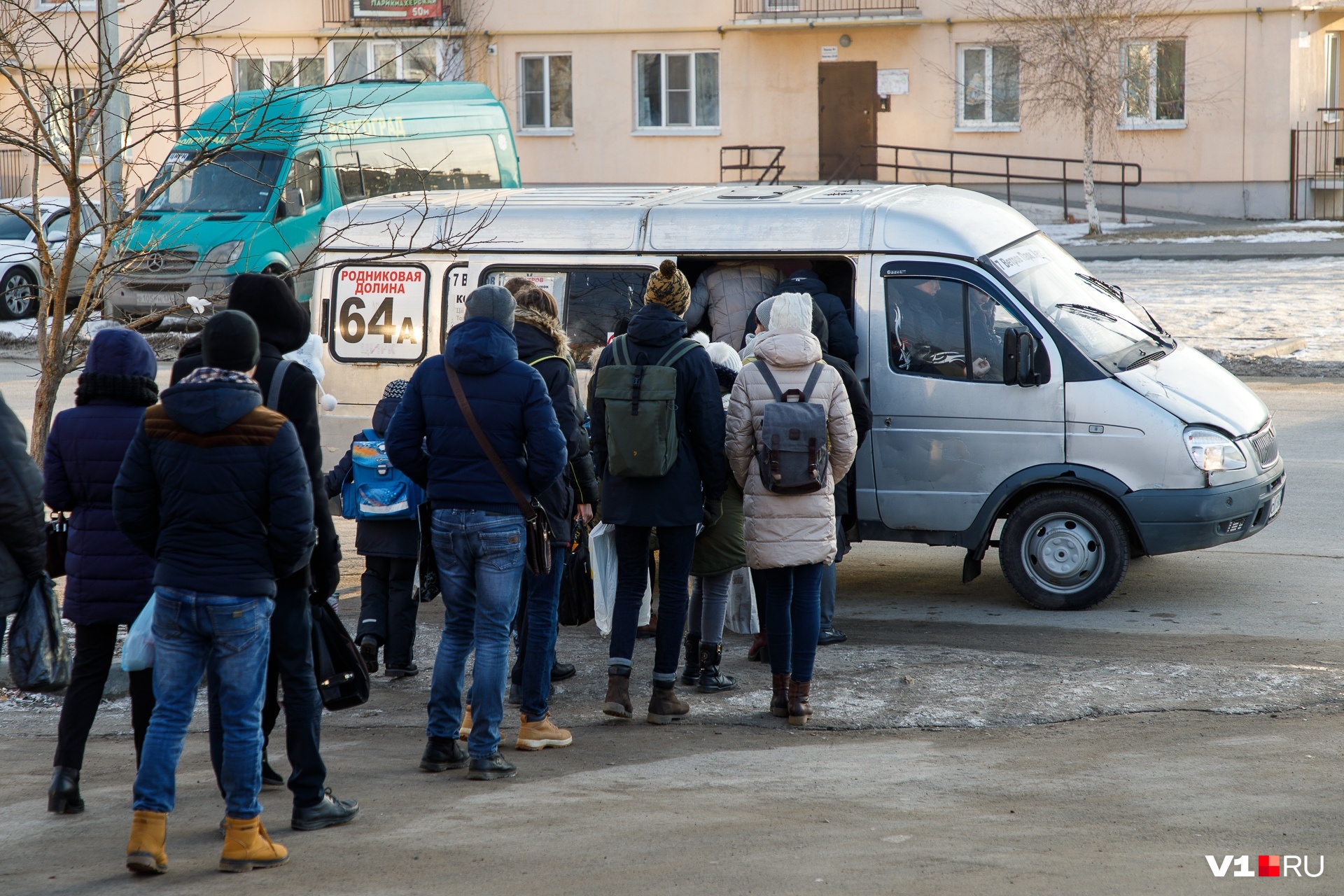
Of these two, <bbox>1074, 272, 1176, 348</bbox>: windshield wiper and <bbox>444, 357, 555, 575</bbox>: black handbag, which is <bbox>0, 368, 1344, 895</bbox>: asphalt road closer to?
<bbox>444, 357, 555, 575</bbox>: black handbag

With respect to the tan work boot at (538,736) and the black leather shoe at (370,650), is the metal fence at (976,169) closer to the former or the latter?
the black leather shoe at (370,650)

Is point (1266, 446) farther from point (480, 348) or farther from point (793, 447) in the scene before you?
point (480, 348)

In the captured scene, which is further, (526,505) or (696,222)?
(696,222)

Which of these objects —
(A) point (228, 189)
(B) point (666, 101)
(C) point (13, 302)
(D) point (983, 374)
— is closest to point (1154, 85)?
(B) point (666, 101)

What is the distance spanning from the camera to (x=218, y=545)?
12.9 ft

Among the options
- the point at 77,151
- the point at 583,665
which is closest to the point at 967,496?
the point at 583,665

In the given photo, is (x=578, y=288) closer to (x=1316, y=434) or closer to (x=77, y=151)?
(x=77, y=151)

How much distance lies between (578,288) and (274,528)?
4262mm

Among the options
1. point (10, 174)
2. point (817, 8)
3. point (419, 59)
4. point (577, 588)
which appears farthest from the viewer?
point (10, 174)

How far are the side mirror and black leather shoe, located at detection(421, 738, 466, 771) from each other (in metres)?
3.63

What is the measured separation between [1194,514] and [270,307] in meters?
4.87

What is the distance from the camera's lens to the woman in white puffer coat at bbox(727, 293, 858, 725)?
564cm

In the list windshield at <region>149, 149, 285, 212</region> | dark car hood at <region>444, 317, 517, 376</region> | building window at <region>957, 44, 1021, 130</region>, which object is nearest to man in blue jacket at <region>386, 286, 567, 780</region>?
dark car hood at <region>444, 317, 517, 376</region>

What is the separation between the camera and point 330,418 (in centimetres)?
869
